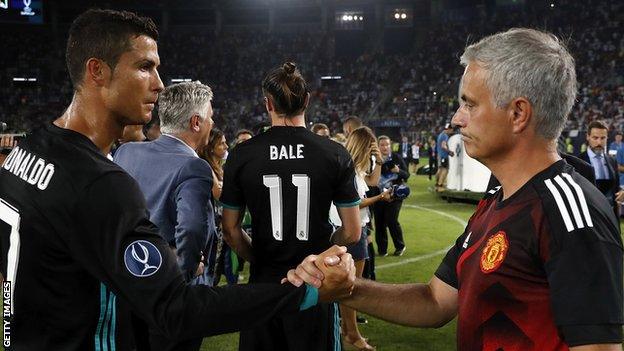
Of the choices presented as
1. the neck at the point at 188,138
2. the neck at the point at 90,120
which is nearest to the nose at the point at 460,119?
the neck at the point at 90,120

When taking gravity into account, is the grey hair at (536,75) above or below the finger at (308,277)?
above

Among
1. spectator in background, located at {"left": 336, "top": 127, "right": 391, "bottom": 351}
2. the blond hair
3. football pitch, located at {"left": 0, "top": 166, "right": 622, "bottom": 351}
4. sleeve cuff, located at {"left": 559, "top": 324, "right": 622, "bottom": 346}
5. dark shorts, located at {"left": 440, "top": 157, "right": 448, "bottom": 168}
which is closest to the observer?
sleeve cuff, located at {"left": 559, "top": 324, "right": 622, "bottom": 346}

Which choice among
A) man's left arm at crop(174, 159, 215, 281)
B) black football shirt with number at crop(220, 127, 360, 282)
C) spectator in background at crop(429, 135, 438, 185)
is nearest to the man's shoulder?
black football shirt with number at crop(220, 127, 360, 282)

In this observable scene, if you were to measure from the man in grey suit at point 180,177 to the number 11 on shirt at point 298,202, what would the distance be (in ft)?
1.28

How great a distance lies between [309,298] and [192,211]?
1540 mm

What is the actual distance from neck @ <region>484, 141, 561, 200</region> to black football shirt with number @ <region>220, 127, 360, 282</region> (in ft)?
5.74

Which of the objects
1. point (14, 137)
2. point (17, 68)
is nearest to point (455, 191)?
point (14, 137)

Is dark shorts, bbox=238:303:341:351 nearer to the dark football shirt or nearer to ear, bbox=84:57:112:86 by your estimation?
the dark football shirt

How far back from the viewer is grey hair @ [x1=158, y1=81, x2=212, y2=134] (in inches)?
149

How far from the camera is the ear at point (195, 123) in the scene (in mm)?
3791

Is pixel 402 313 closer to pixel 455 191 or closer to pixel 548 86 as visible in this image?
pixel 548 86

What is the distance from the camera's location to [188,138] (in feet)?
12.5

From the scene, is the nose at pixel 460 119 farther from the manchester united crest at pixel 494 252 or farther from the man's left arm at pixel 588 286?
the man's left arm at pixel 588 286

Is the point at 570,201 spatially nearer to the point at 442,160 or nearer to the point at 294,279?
the point at 294,279
